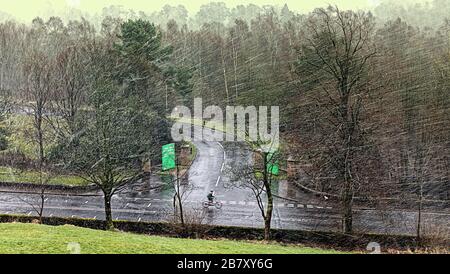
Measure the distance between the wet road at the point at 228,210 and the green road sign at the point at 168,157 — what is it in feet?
10.6

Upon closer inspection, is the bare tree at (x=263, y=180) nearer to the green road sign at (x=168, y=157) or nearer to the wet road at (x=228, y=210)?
the wet road at (x=228, y=210)

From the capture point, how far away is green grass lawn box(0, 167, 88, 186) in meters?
33.6

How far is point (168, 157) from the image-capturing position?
Answer: 37.0 meters

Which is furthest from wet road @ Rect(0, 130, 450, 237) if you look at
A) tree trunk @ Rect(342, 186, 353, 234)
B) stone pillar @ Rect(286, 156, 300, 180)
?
tree trunk @ Rect(342, 186, 353, 234)

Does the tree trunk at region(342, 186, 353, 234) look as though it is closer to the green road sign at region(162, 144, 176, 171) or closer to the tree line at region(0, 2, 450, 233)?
the tree line at region(0, 2, 450, 233)

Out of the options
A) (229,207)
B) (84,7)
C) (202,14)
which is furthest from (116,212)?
(84,7)

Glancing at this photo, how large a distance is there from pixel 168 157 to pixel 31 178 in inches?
391

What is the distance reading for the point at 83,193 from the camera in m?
32.1

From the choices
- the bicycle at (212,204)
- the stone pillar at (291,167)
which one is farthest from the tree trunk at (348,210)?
the stone pillar at (291,167)

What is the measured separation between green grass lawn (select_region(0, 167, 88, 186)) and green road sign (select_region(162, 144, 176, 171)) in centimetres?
629

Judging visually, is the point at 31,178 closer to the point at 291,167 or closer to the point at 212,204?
the point at 212,204
